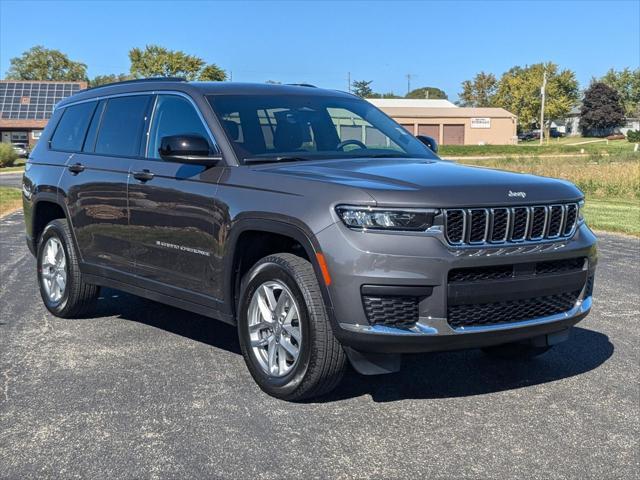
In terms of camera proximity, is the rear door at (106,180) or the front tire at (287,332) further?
the rear door at (106,180)

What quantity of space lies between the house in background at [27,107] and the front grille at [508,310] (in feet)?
222

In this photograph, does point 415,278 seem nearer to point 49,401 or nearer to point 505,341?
point 505,341

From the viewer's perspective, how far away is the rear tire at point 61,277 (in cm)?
664

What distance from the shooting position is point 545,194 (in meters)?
4.52

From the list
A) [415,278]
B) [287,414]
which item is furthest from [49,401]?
[415,278]

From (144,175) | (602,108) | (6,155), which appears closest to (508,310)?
(144,175)

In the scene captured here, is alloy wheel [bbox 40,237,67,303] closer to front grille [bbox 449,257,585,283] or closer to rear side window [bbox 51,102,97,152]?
rear side window [bbox 51,102,97,152]

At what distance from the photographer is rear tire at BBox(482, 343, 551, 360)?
17.1ft

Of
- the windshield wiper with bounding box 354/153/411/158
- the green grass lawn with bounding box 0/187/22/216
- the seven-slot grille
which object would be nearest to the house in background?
the green grass lawn with bounding box 0/187/22/216

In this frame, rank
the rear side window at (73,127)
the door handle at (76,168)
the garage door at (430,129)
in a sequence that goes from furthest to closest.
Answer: the garage door at (430,129), the rear side window at (73,127), the door handle at (76,168)

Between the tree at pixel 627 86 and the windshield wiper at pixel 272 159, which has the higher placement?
the tree at pixel 627 86

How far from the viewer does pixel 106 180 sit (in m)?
6.09

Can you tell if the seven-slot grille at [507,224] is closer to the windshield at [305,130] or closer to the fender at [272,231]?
the fender at [272,231]

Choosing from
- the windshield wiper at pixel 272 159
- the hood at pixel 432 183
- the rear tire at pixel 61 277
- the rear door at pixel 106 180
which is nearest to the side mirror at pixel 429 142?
the hood at pixel 432 183
